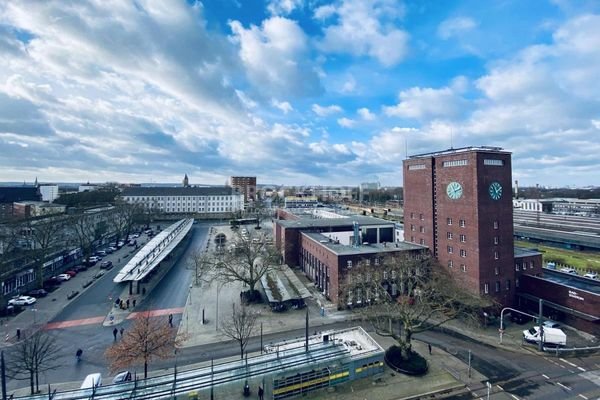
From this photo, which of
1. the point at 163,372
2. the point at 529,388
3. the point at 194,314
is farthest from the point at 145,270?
the point at 529,388

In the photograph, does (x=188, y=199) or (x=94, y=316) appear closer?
(x=94, y=316)

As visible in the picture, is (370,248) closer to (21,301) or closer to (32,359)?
(32,359)

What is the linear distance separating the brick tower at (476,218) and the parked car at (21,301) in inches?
2074

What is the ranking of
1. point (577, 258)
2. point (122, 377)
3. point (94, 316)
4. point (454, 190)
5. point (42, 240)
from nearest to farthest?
point (122, 377) → point (94, 316) → point (454, 190) → point (42, 240) → point (577, 258)

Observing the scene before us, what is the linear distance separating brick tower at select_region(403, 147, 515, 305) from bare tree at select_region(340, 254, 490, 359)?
2363mm

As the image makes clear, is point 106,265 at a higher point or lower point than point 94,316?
higher

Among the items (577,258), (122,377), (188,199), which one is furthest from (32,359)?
(188,199)

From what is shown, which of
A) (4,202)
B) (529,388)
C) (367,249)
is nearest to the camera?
(529,388)

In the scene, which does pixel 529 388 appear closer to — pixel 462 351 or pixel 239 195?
pixel 462 351

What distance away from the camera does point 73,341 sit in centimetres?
3103

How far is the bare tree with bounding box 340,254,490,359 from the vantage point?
33125 millimetres

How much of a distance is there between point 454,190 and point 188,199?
13125 centimetres

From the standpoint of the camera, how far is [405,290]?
42344 mm

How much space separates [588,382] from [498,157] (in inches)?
901
